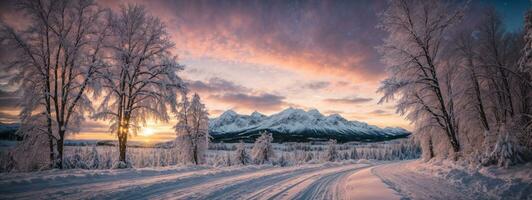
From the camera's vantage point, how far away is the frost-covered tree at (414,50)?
1549 centimetres

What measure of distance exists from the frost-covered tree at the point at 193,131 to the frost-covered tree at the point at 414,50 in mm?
27931

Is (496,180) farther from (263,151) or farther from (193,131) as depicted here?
(193,131)

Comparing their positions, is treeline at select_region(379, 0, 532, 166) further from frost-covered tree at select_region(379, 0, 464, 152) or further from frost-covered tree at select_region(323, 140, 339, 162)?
frost-covered tree at select_region(323, 140, 339, 162)

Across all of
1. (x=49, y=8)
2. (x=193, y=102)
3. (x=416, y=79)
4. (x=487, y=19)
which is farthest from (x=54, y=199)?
(x=193, y=102)

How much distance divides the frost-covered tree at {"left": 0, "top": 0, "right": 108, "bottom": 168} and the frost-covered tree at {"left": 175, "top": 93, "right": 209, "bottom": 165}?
71.7 feet

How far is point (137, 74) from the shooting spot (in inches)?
685

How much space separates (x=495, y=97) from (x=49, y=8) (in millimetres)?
27532

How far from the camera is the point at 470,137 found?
18.0 m

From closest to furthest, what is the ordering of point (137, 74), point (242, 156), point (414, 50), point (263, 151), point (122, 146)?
point (414, 50), point (122, 146), point (137, 74), point (242, 156), point (263, 151)

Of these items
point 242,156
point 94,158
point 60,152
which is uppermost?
point 60,152

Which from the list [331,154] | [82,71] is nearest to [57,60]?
[82,71]

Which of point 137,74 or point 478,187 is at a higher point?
point 137,74

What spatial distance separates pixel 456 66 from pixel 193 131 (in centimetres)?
3171

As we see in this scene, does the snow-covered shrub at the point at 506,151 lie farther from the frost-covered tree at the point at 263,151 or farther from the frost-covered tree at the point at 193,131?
the frost-covered tree at the point at 193,131
